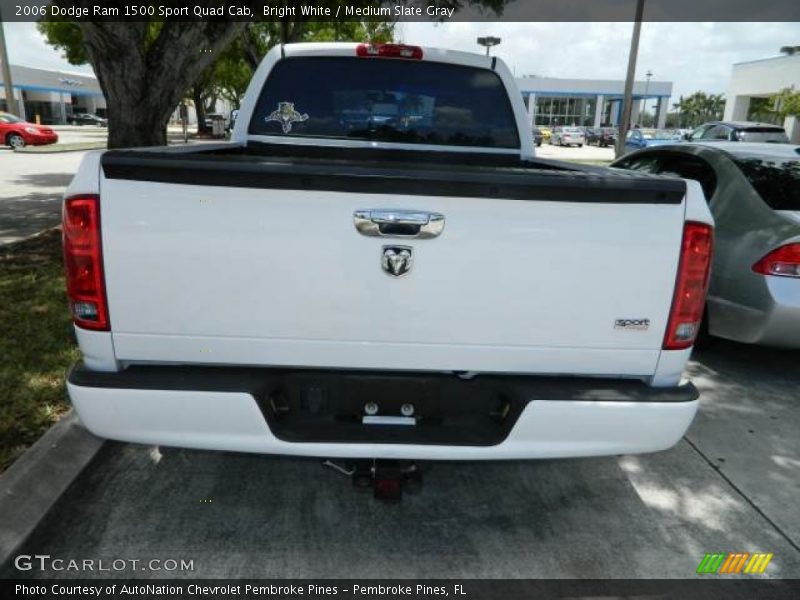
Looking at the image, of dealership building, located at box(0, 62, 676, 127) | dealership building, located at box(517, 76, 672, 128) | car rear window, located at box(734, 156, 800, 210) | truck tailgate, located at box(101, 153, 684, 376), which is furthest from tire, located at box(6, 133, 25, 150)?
dealership building, located at box(517, 76, 672, 128)

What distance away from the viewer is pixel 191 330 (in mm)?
2273

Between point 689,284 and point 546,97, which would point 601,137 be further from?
point 689,284

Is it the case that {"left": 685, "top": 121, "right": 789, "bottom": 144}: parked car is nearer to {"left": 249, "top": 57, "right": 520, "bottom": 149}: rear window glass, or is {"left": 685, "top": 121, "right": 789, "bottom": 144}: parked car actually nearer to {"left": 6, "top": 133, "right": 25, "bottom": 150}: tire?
{"left": 249, "top": 57, "right": 520, "bottom": 149}: rear window glass

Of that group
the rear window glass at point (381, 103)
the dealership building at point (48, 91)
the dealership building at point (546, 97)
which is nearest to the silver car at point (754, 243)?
the rear window glass at point (381, 103)

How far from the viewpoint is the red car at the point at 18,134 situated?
994 inches

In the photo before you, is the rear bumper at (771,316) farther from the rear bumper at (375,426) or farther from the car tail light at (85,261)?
the car tail light at (85,261)

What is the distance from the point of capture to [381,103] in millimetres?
4180

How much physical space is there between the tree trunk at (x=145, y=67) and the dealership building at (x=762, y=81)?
36413mm

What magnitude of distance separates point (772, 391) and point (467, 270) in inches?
144

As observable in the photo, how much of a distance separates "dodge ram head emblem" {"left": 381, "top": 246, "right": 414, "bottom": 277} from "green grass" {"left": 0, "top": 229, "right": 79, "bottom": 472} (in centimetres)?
230

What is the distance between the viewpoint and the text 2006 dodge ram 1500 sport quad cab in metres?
2.16

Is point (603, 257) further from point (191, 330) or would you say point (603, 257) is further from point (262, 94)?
point (262, 94)

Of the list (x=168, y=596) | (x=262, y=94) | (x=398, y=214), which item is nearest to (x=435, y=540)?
(x=168, y=596)

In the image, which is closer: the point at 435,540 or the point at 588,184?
the point at 588,184
